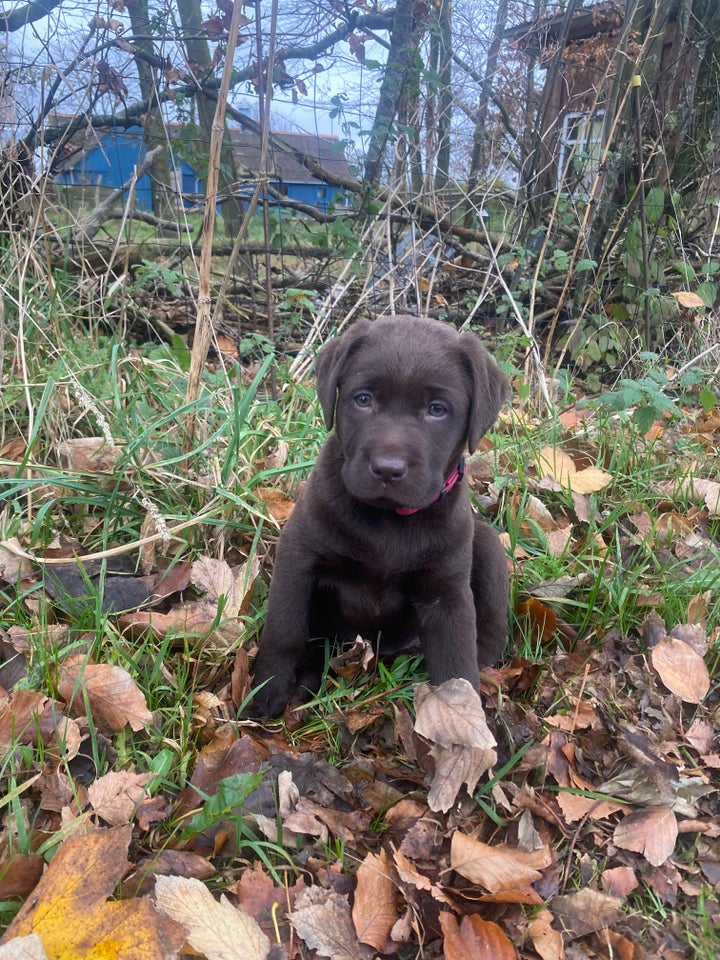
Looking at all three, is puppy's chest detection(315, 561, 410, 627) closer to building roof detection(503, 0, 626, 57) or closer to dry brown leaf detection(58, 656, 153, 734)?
dry brown leaf detection(58, 656, 153, 734)

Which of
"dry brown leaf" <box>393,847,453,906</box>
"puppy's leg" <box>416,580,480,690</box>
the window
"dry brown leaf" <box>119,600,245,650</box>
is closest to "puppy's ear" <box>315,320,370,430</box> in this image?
"puppy's leg" <box>416,580,480,690</box>

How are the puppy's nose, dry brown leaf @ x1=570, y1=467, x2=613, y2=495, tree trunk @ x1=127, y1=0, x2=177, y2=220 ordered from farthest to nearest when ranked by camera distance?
tree trunk @ x1=127, y1=0, x2=177, y2=220
dry brown leaf @ x1=570, y1=467, x2=613, y2=495
the puppy's nose

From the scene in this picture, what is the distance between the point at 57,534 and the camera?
2656mm

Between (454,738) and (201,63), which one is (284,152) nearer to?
(201,63)

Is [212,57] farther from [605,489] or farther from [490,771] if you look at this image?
[490,771]

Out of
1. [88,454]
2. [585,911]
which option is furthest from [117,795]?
[88,454]

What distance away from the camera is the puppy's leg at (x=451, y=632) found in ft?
7.08

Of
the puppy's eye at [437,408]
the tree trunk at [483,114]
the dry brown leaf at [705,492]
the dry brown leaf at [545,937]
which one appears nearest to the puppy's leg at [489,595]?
the puppy's eye at [437,408]

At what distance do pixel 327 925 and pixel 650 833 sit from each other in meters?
0.87

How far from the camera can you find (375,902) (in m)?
1.65

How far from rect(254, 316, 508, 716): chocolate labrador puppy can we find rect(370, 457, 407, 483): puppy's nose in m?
0.08

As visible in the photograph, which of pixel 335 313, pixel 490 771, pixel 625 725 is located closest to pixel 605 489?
pixel 625 725

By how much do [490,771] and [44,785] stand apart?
44.3 inches

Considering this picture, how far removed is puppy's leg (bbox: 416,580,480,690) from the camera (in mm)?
2158
